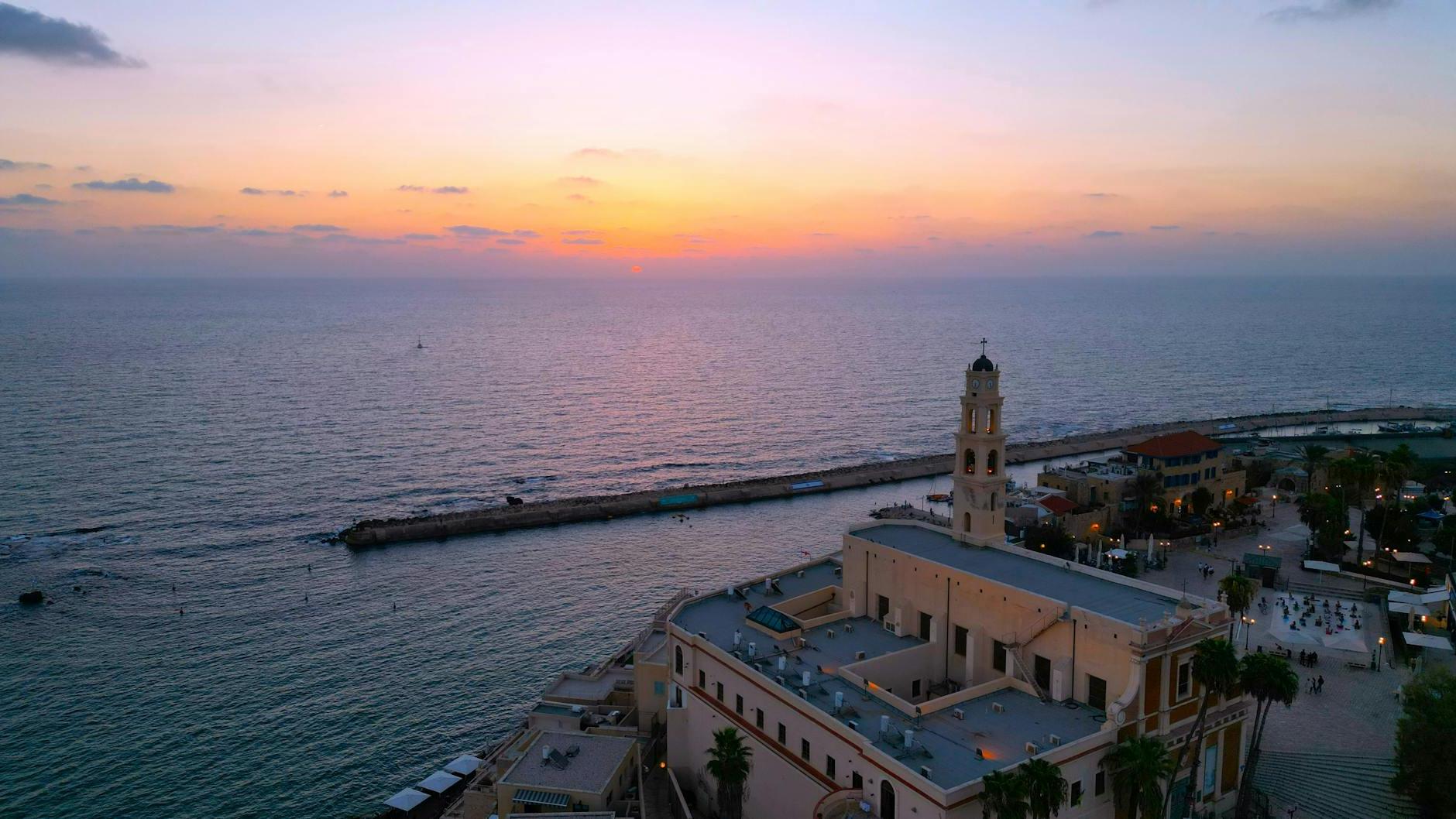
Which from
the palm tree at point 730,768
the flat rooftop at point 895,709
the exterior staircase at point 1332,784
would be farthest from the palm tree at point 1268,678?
the palm tree at point 730,768

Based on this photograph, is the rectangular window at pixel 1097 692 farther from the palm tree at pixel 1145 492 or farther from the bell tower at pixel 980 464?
the palm tree at pixel 1145 492

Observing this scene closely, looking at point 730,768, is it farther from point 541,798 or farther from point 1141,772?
point 1141,772

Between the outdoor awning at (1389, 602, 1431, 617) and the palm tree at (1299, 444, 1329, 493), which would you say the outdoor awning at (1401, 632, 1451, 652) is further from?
the palm tree at (1299, 444, 1329, 493)

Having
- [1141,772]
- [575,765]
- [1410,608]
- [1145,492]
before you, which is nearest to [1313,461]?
[1145,492]

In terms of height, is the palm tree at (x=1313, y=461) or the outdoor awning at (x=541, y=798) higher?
the palm tree at (x=1313, y=461)

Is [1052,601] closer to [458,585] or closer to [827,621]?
[827,621]

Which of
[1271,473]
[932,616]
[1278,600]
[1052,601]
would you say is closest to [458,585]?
[932,616]

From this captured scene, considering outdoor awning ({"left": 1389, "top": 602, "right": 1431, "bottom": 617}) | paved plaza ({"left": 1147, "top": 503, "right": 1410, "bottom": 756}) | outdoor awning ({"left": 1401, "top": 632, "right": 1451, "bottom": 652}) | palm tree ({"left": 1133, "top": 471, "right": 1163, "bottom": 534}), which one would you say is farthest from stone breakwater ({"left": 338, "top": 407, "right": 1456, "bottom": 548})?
outdoor awning ({"left": 1401, "top": 632, "right": 1451, "bottom": 652})
